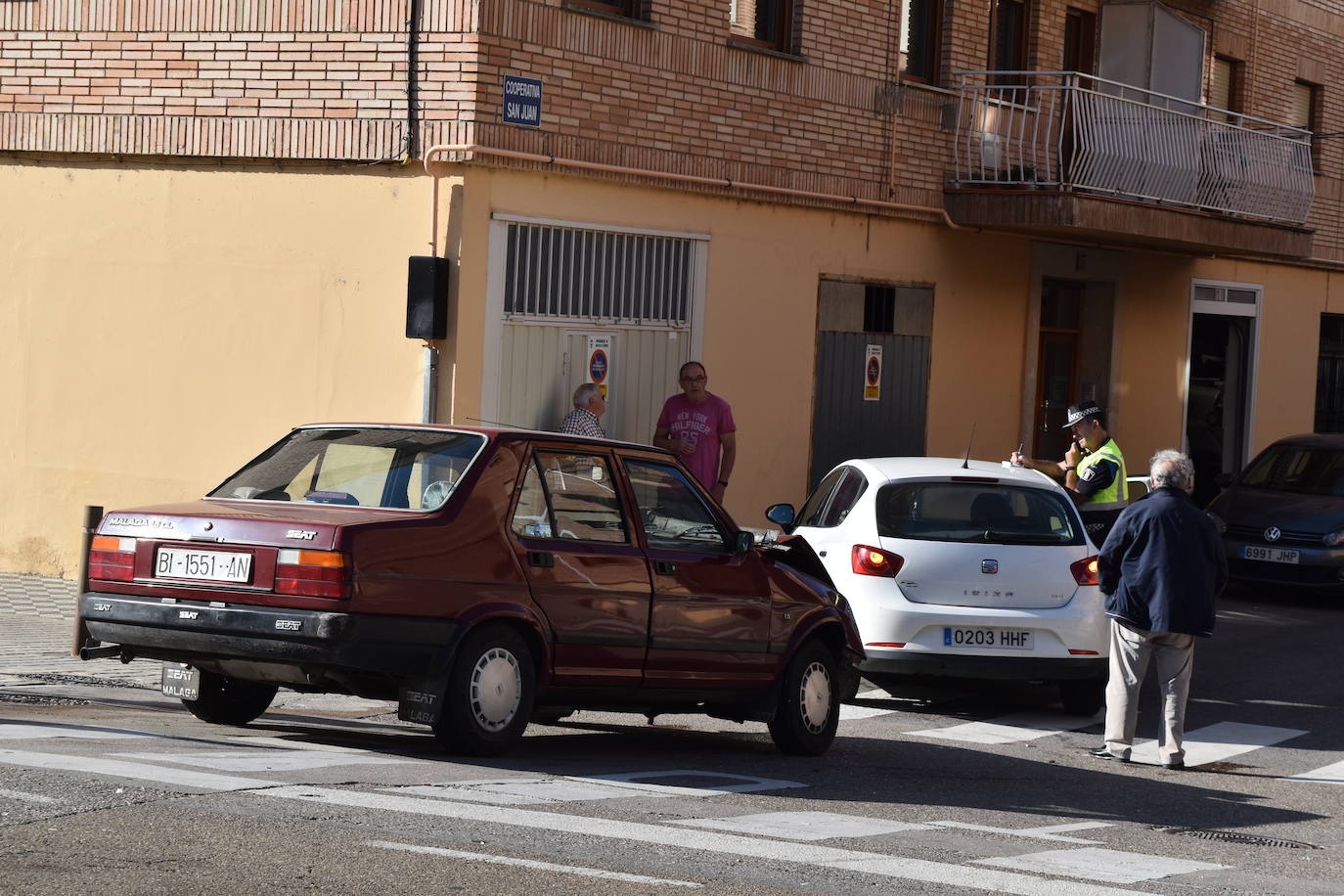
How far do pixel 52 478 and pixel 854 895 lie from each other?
11.3m

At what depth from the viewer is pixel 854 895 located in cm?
622

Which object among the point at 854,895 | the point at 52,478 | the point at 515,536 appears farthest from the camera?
the point at 52,478

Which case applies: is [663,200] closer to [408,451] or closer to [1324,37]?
[408,451]

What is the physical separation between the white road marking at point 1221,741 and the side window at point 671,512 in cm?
287

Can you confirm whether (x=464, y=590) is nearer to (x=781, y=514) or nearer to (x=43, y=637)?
(x=781, y=514)

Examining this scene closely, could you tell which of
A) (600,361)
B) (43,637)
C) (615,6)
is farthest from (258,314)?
(615,6)

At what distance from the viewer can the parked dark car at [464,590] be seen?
8.11m

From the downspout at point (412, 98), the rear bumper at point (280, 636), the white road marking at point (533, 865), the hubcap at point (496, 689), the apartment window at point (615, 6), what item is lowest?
the white road marking at point (533, 865)

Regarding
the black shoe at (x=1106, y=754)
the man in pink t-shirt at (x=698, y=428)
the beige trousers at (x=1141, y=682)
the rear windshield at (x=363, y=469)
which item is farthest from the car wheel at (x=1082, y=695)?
the rear windshield at (x=363, y=469)

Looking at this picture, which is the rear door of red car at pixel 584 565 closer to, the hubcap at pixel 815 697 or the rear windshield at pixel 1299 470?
the hubcap at pixel 815 697

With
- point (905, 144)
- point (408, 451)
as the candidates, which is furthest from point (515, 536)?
point (905, 144)

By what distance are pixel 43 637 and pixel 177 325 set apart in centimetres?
355

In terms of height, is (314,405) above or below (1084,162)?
below

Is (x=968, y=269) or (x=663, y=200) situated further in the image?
(x=968, y=269)
